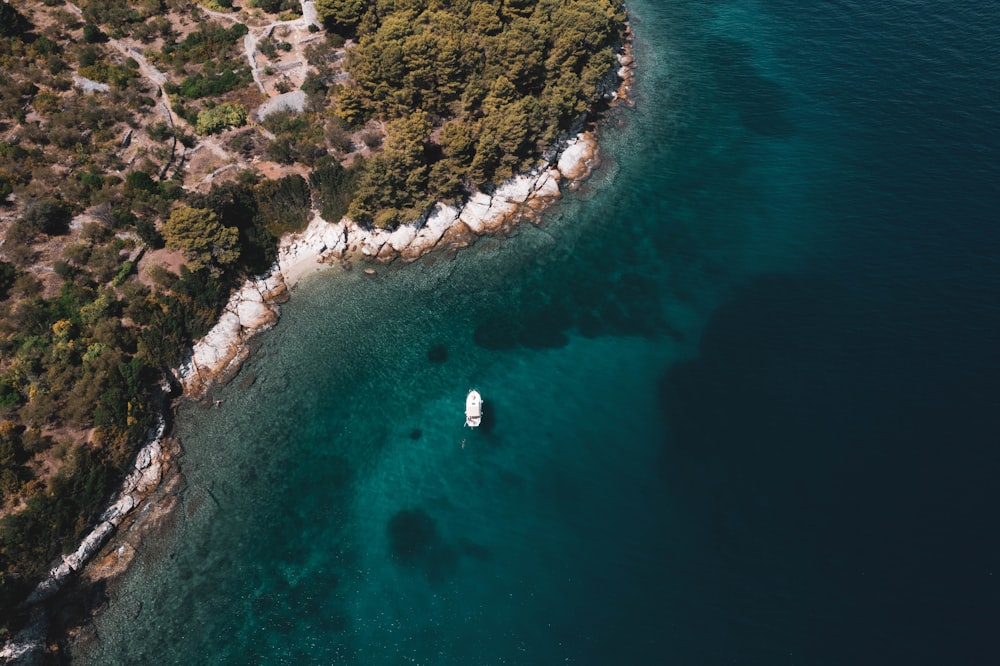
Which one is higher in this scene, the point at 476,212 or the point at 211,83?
the point at 211,83

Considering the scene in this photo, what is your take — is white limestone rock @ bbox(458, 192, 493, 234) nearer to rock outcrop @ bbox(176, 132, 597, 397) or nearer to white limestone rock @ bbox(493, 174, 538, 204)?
rock outcrop @ bbox(176, 132, 597, 397)

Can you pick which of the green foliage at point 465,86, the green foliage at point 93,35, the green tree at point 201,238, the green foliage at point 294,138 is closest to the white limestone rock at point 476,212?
the green foliage at point 465,86

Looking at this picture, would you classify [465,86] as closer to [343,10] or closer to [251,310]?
[343,10]

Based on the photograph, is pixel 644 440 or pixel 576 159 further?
pixel 576 159

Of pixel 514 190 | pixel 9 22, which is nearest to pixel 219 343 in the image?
pixel 514 190

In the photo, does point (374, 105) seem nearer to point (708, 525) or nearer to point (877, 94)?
point (708, 525)

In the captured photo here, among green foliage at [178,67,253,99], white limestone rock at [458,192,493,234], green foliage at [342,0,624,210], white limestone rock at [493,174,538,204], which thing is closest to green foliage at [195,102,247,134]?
green foliage at [178,67,253,99]

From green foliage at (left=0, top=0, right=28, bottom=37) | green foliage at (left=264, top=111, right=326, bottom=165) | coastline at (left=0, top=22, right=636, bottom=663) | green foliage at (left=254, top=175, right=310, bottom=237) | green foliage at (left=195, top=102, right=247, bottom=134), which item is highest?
green foliage at (left=0, top=0, right=28, bottom=37)
